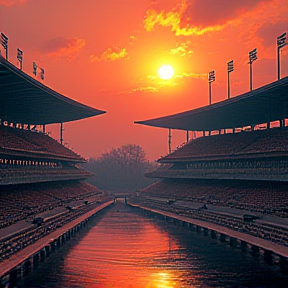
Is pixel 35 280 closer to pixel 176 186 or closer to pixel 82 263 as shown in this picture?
pixel 82 263

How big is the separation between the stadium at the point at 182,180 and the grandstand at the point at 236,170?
0.51ft

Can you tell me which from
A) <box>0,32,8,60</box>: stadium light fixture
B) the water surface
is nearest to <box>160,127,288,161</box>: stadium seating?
the water surface

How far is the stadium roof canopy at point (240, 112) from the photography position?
54725mm

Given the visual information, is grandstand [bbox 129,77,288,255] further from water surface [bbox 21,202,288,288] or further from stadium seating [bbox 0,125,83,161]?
stadium seating [bbox 0,125,83,161]

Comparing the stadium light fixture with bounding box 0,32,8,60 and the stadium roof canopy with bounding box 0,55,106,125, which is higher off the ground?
the stadium light fixture with bounding box 0,32,8,60

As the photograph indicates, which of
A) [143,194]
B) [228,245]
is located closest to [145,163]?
[143,194]

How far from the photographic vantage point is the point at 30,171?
183 feet

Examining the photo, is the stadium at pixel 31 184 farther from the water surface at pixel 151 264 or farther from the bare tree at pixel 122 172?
the bare tree at pixel 122 172

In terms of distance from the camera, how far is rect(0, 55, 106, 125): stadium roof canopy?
46156 mm

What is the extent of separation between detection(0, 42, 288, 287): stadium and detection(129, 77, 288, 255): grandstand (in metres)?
0.16

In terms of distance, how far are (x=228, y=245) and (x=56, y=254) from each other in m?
16.7

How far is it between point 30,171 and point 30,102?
37.2 ft

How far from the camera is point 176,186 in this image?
8100 centimetres

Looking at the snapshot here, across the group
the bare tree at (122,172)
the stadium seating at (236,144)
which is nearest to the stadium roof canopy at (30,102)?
the stadium seating at (236,144)
